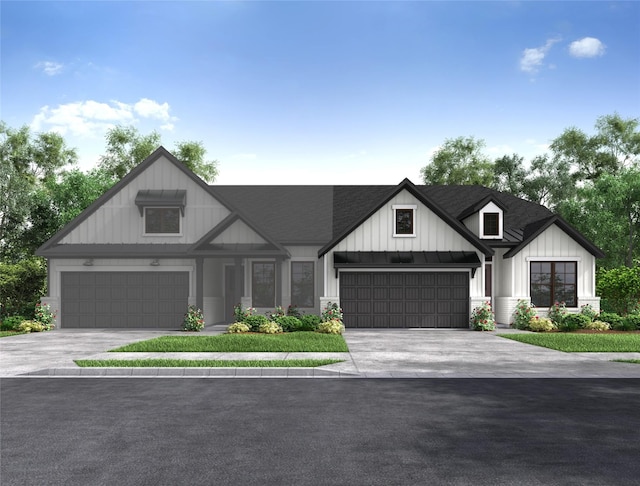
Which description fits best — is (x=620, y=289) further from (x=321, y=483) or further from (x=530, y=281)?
(x=321, y=483)

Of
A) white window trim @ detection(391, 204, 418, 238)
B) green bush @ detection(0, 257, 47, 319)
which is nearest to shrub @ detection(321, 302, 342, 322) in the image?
white window trim @ detection(391, 204, 418, 238)

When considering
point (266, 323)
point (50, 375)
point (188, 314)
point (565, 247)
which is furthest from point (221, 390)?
point (565, 247)

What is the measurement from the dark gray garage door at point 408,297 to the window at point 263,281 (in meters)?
3.80

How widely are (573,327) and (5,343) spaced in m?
21.4

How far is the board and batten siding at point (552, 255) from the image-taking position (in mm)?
26406

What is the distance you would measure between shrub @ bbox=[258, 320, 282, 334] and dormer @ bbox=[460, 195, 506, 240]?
10739 mm

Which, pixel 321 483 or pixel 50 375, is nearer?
pixel 321 483

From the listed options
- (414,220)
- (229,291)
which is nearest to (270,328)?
(229,291)

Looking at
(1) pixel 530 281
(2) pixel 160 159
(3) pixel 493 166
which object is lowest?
(1) pixel 530 281

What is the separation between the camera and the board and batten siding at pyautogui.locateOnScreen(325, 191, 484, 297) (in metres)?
25.9

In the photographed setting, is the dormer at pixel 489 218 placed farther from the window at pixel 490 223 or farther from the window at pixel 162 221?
the window at pixel 162 221

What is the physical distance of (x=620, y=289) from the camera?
86.8ft

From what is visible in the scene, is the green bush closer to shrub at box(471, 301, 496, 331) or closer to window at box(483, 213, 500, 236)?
shrub at box(471, 301, 496, 331)

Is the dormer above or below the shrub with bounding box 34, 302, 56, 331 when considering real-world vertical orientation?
above
